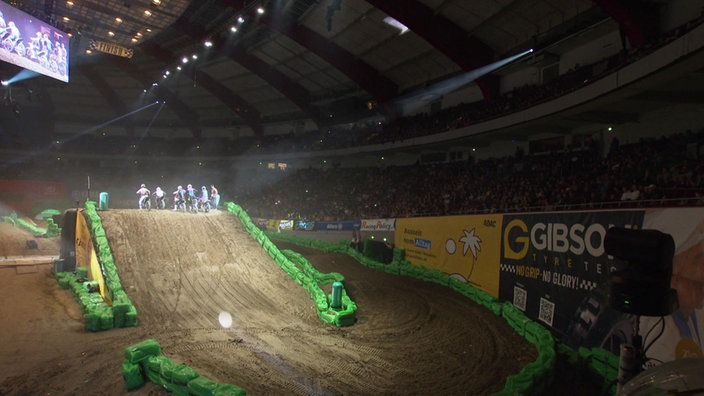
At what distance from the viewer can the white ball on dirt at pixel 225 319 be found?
11.6m

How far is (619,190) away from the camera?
504 inches

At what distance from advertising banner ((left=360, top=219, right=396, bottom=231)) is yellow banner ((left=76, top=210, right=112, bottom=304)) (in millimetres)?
12899

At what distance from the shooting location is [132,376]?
7.57m

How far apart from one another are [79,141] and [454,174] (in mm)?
41765

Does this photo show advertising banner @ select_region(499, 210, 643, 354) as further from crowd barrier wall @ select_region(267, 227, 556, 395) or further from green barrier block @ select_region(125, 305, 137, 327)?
green barrier block @ select_region(125, 305, 137, 327)

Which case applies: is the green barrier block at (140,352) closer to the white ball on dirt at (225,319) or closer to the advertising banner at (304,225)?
the white ball on dirt at (225,319)

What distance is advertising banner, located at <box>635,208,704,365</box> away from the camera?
6793mm

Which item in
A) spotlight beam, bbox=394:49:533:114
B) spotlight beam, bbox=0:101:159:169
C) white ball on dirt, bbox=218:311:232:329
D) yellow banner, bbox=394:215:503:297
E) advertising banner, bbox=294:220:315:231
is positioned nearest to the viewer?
white ball on dirt, bbox=218:311:232:329

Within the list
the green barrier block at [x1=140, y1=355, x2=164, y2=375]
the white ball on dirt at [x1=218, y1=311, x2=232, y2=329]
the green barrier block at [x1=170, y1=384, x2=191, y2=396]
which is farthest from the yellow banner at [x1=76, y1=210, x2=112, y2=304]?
the green barrier block at [x1=170, y1=384, x2=191, y2=396]

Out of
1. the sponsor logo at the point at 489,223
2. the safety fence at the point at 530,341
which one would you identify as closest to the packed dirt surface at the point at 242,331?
the safety fence at the point at 530,341

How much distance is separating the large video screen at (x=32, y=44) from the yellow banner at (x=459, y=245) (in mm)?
16873

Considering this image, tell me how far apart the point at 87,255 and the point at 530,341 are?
1598 centimetres

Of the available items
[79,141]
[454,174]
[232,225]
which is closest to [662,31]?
[454,174]

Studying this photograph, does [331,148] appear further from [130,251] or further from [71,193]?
[71,193]
